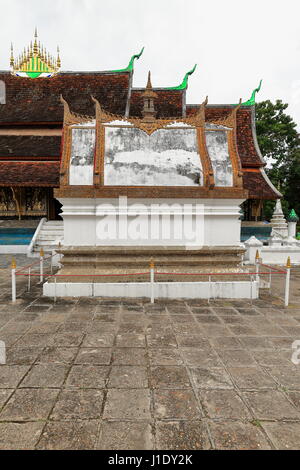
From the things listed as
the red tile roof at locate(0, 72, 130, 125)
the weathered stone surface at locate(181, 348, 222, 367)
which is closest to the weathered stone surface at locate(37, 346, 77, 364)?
the weathered stone surface at locate(181, 348, 222, 367)

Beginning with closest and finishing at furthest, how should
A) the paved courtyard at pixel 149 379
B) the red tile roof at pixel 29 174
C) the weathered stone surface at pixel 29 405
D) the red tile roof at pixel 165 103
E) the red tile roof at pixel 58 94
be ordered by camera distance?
1. the paved courtyard at pixel 149 379
2. the weathered stone surface at pixel 29 405
3. the red tile roof at pixel 29 174
4. the red tile roof at pixel 58 94
5. the red tile roof at pixel 165 103

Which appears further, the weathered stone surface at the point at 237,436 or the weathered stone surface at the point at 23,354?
the weathered stone surface at the point at 23,354

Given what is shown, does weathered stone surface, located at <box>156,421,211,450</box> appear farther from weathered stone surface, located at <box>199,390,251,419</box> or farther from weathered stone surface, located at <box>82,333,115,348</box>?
weathered stone surface, located at <box>82,333,115,348</box>

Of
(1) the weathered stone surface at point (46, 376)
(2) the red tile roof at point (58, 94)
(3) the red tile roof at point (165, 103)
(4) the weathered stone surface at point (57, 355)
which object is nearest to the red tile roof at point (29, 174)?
(2) the red tile roof at point (58, 94)

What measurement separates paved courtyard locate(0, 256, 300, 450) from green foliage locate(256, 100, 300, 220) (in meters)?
28.4

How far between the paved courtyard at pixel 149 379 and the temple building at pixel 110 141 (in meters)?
3.17

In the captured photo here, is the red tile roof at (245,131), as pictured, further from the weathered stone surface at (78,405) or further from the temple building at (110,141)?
the weathered stone surface at (78,405)

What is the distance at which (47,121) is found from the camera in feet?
61.3

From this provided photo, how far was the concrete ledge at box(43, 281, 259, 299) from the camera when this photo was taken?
7168 mm

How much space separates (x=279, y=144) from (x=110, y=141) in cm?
3193

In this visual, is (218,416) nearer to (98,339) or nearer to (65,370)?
(65,370)

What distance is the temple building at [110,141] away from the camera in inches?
297

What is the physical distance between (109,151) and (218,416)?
6.42 metres

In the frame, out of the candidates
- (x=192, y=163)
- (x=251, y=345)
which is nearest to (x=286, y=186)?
(x=192, y=163)
